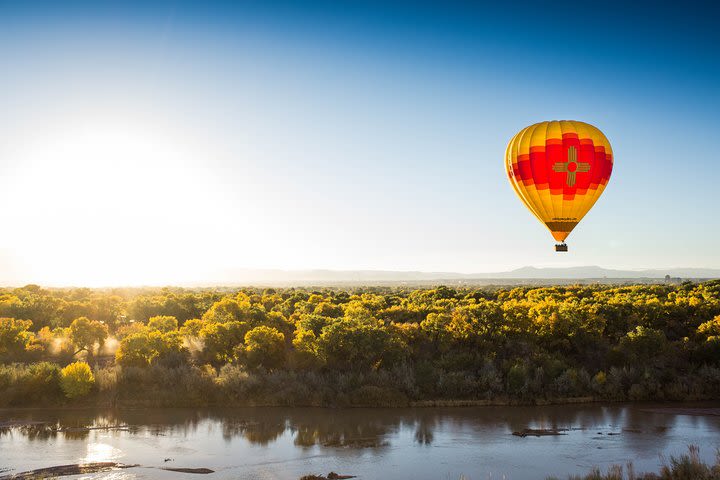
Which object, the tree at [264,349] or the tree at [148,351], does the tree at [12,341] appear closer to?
the tree at [148,351]

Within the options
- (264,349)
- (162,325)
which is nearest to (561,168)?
(264,349)

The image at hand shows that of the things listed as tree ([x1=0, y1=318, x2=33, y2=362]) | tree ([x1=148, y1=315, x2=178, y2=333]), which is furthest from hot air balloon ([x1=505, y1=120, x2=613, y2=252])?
tree ([x1=0, y1=318, x2=33, y2=362])

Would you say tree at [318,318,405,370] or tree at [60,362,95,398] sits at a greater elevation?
tree at [318,318,405,370]

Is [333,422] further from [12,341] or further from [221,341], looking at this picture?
[12,341]

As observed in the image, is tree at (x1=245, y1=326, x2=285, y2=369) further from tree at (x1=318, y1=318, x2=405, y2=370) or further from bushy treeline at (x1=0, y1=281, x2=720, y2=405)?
tree at (x1=318, y1=318, x2=405, y2=370)

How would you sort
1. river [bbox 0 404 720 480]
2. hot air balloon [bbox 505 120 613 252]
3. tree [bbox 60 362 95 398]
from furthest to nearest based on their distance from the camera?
tree [bbox 60 362 95 398] < hot air balloon [bbox 505 120 613 252] < river [bbox 0 404 720 480]

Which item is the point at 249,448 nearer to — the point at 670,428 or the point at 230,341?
the point at 230,341

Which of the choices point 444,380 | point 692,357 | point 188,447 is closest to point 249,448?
point 188,447
